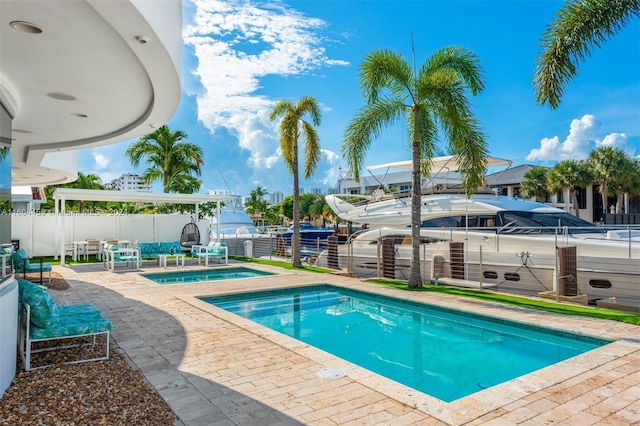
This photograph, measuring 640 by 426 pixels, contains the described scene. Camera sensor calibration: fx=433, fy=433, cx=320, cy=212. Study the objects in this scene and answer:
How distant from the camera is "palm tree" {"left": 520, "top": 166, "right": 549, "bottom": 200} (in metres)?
39.5

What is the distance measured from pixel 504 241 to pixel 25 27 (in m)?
12.4

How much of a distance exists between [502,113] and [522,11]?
14.2m

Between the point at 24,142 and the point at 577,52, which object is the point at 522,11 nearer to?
the point at 577,52

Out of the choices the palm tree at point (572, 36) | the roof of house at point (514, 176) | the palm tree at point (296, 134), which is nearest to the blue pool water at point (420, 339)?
the palm tree at point (572, 36)

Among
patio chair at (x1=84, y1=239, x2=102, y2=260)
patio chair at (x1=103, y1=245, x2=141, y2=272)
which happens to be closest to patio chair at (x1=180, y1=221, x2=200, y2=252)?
patio chair at (x1=84, y1=239, x2=102, y2=260)

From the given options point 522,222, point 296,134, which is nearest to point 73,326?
point 296,134

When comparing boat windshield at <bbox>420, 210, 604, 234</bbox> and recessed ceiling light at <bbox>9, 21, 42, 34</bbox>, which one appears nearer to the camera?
recessed ceiling light at <bbox>9, 21, 42, 34</bbox>

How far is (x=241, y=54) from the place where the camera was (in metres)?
18.9

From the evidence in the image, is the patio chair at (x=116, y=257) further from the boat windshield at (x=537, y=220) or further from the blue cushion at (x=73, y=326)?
the boat windshield at (x=537, y=220)

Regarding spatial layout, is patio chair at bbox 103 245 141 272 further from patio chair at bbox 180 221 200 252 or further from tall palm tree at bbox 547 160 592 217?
tall palm tree at bbox 547 160 592 217

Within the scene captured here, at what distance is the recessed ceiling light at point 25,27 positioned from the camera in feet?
13.2

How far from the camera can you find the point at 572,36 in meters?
8.45

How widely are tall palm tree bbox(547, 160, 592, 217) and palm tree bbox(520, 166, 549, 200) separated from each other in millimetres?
1454

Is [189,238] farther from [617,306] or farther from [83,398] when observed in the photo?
[617,306]
